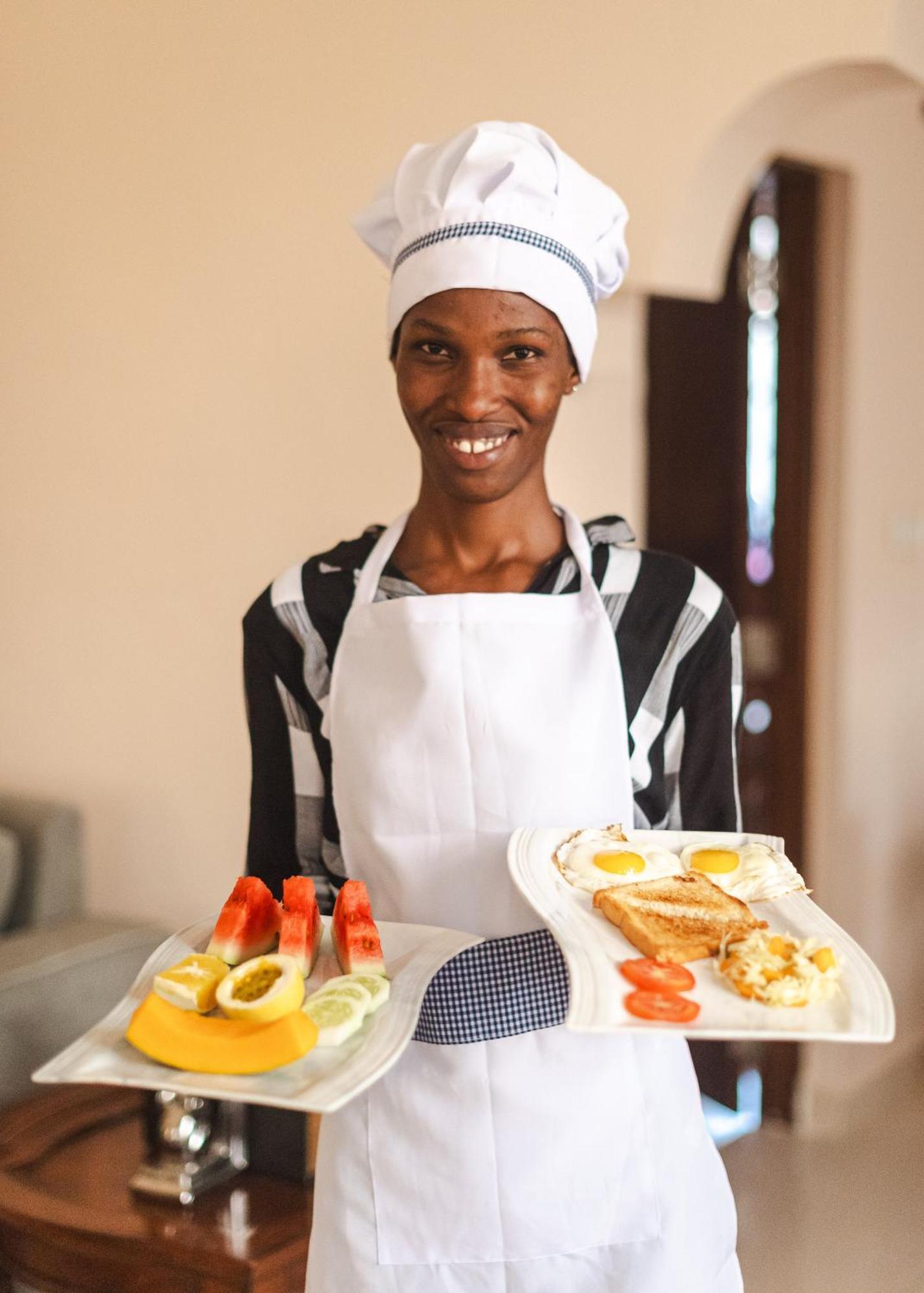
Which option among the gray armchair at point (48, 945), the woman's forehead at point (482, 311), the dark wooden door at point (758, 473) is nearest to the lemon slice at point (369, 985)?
the woman's forehead at point (482, 311)

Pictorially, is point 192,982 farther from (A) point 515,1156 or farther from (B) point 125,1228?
(B) point 125,1228

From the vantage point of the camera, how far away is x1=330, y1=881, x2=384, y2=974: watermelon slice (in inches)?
39.4

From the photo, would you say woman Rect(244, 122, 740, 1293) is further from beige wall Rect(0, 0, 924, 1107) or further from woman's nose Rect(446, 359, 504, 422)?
beige wall Rect(0, 0, 924, 1107)

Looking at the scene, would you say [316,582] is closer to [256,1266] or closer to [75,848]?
[256,1266]

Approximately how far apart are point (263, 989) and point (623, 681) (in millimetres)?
432

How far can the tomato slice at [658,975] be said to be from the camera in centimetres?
88

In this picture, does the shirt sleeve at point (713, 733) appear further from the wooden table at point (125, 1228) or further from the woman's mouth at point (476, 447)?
the wooden table at point (125, 1228)

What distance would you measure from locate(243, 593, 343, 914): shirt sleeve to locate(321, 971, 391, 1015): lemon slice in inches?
12.1

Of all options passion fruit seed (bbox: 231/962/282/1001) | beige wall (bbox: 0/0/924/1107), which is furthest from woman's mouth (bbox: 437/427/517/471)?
beige wall (bbox: 0/0/924/1107)

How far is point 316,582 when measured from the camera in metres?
1.28

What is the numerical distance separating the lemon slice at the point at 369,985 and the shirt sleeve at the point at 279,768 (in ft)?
1.01

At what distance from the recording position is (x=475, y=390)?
44.4 inches

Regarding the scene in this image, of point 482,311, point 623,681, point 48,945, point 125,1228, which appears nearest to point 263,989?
point 623,681

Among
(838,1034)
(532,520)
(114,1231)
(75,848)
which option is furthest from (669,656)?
(75,848)
